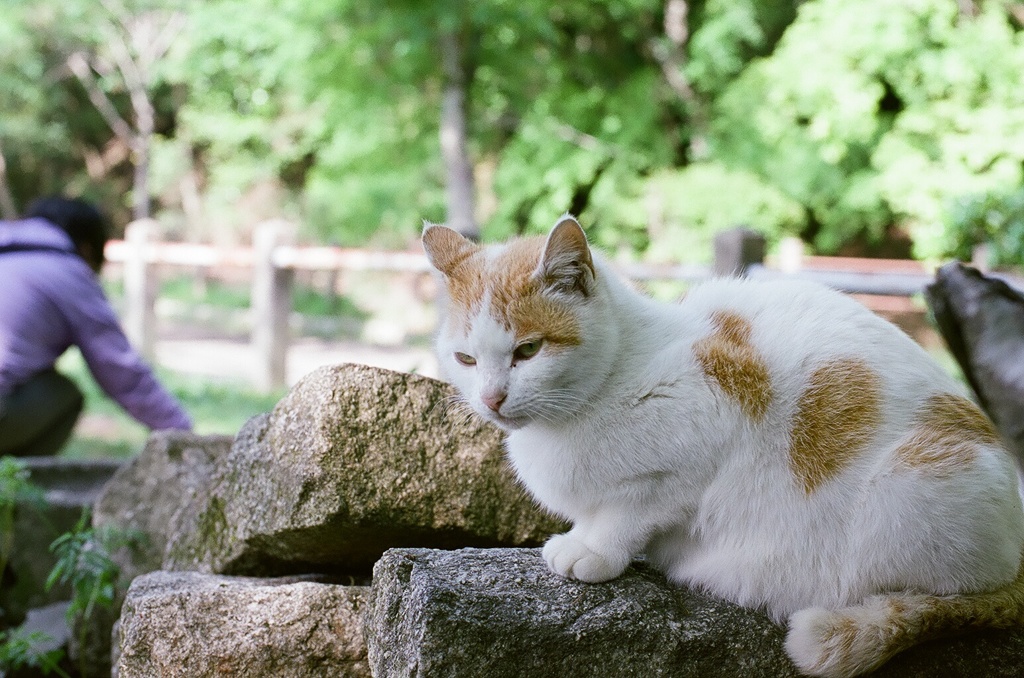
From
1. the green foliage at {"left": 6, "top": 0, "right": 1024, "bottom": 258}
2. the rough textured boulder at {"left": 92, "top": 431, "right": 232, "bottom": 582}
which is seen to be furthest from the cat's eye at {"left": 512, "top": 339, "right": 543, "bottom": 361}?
the green foliage at {"left": 6, "top": 0, "right": 1024, "bottom": 258}

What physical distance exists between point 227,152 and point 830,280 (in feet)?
42.8

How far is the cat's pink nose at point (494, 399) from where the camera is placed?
1.37 metres

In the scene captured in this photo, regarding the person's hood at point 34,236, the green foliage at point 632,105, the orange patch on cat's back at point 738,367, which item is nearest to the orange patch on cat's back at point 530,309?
the orange patch on cat's back at point 738,367

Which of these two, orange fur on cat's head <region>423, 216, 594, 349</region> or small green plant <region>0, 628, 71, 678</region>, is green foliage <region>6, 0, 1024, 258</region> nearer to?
orange fur on cat's head <region>423, 216, 594, 349</region>

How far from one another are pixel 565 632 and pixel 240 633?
2.21 feet

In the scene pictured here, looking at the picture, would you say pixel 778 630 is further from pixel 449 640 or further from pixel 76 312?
pixel 76 312

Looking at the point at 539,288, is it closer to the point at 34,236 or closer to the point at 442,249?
the point at 442,249

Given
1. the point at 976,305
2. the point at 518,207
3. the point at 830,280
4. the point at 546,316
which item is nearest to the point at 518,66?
the point at 518,207

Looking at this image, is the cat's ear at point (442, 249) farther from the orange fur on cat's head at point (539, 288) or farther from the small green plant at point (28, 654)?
the small green plant at point (28, 654)

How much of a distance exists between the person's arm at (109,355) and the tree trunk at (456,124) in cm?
430

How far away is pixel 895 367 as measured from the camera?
1.42 metres

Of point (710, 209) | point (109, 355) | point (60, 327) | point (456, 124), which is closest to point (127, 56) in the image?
point (456, 124)

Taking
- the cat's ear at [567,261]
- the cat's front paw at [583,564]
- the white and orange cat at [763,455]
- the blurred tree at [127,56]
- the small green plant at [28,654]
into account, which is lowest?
the small green plant at [28,654]

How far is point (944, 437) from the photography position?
1.33 meters
